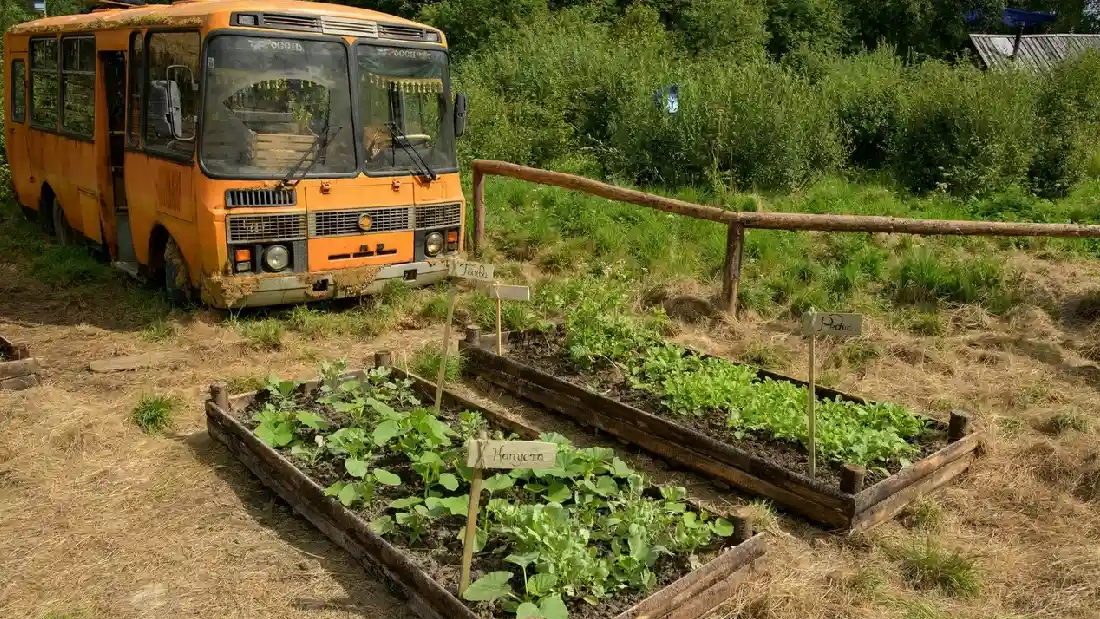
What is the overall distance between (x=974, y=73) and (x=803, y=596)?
1191 centimetres

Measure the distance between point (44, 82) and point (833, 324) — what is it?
31.0 ft

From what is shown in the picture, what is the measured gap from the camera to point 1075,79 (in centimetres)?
1326

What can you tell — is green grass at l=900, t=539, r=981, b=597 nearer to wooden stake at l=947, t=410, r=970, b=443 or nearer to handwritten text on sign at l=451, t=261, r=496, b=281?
wooden stake at l=947, t=410, r=970, b=443

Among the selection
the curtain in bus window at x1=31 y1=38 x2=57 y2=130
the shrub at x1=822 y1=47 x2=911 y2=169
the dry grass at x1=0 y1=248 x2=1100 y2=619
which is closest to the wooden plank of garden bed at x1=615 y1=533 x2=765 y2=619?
the dry grass at x1=0 y1=248 x2=1100 y2=619

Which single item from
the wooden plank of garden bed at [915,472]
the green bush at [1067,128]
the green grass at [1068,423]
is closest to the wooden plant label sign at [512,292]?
the wooden plank of garden bed at [915,472]

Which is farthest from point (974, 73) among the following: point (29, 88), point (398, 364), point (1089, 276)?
point (29, 88)

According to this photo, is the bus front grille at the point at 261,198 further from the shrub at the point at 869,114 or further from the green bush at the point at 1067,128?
the green bush at the point at 1067,128

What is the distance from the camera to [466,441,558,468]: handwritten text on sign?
11.4 feet

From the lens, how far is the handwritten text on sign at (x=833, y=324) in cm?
489

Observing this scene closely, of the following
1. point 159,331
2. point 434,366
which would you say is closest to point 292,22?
point 159,331

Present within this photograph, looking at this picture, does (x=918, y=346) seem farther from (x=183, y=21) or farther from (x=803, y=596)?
(x=183, y=21)

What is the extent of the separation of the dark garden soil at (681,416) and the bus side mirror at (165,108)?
3.09 metres

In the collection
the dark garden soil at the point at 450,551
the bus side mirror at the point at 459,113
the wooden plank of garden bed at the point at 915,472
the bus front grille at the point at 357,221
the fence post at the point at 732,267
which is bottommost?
the dark garden soil at the point at 450,551

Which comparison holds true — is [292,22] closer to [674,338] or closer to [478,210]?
[478,210]
